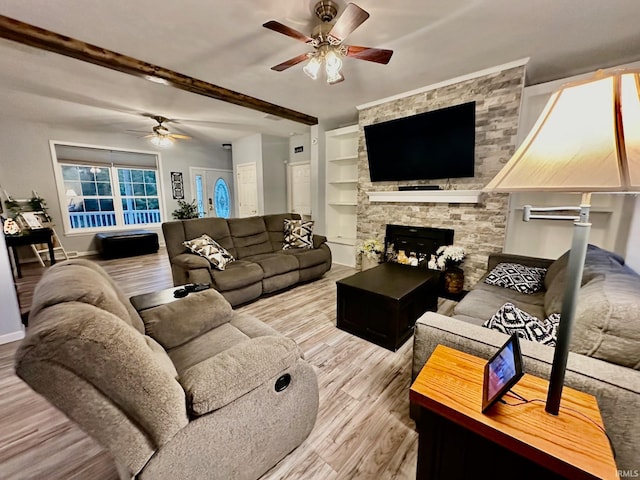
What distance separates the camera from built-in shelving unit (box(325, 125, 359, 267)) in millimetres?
4906

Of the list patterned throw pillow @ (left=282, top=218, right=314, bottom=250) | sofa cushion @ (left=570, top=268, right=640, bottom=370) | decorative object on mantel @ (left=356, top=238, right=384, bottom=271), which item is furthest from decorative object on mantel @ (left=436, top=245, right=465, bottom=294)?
sofa cushion @ (left=570, top=268, right=640, bottom=370)

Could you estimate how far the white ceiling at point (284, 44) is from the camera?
79.0 inches

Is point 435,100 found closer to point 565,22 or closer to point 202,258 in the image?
point 565,22

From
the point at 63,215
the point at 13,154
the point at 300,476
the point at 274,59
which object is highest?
the point at 274,59

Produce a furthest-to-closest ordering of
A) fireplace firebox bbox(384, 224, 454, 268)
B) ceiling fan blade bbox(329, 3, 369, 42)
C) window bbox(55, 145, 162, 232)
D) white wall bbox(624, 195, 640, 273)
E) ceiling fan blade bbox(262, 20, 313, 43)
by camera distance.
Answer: window bbox(55, 145, 162, 232) → fireplace firebox bbox(384, 224, 454, 268) → white wall bbox(624, 195, 640, 273) → ceiling fan blade bbox(262, 20, 313, 43) → ceiling fan blade bbox(329, 3, 369, 42)

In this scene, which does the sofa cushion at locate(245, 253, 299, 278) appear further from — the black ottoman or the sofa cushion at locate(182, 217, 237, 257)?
the black ottoman

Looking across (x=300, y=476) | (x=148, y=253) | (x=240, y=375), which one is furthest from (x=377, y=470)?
(x=148, y=253)

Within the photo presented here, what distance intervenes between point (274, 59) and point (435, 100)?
83.4 inches

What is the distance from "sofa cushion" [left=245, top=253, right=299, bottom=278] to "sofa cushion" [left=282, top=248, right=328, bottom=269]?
0.38 ft

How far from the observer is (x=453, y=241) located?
353cm

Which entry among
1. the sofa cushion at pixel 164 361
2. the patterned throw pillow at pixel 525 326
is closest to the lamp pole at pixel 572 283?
the patterned throw pillow at pixel 525 326

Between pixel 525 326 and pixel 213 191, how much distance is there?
25.6 feet

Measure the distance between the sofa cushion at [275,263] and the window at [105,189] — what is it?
4642 millimetres

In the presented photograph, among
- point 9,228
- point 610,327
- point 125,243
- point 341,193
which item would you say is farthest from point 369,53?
point 125,243
